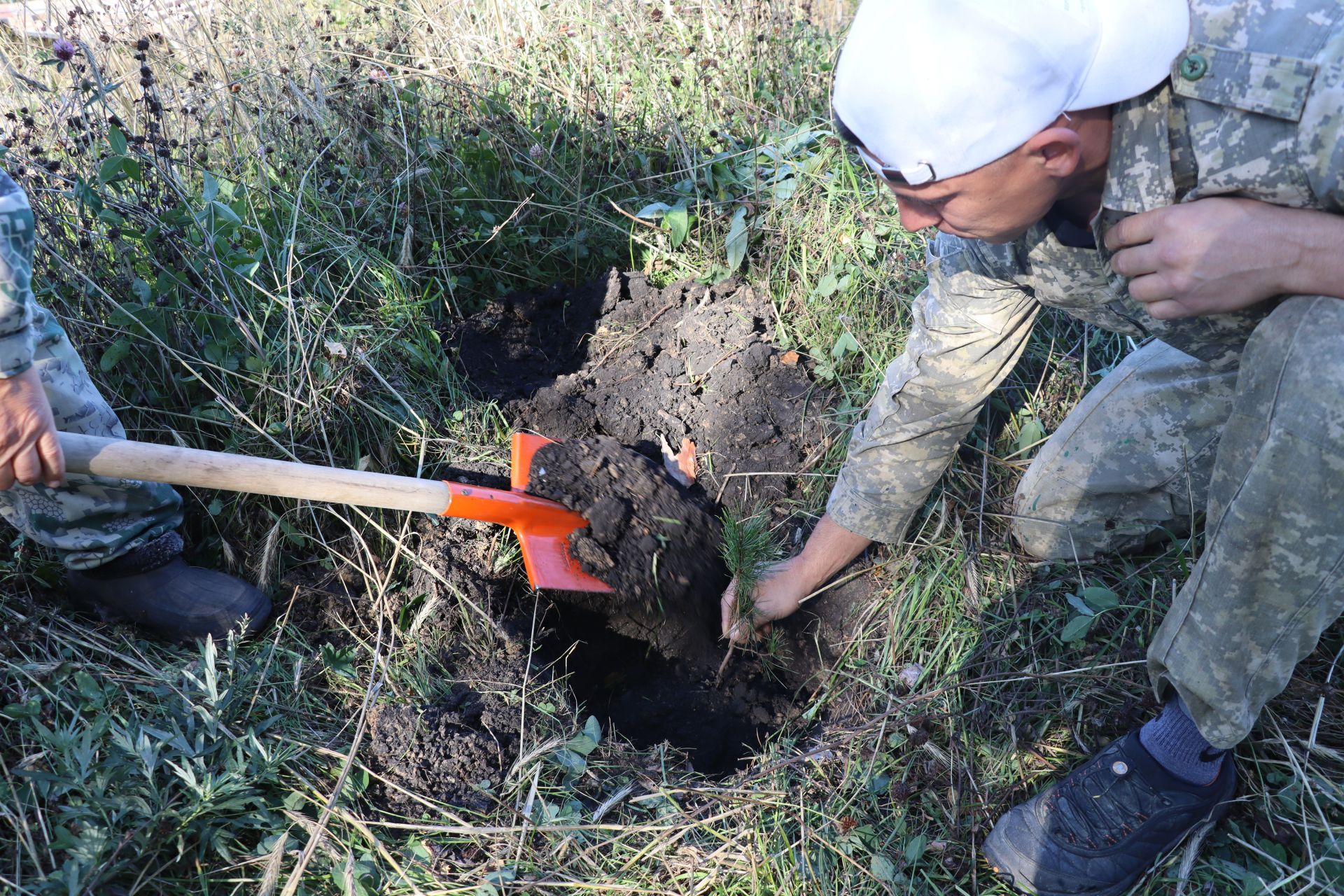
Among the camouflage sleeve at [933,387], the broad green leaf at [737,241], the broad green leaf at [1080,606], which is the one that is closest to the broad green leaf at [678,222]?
the broad green leaf at [737,241]

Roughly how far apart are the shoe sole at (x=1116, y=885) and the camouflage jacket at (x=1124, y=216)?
2.54ft

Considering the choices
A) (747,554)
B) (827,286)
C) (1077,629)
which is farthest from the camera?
(827,286)

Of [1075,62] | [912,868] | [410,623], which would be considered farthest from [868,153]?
[410,623]

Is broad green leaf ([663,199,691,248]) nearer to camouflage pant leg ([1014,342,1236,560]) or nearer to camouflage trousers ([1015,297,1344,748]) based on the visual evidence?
camouflage pant leg ([1014,342,1236,560])

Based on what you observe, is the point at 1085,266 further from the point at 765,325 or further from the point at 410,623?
the point at 410,623

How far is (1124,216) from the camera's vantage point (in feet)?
5.33

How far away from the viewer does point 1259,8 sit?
1443 millimetres

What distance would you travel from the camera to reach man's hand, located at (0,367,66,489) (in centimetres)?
172

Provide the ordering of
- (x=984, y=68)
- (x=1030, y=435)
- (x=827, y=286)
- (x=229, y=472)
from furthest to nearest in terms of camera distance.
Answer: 1. (x=827, y=286)
2. (x=1030, y=435)
3. (x=229, y=472)
4. (x=984, y=68)

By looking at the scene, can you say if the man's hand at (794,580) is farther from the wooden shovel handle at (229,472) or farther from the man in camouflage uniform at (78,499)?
the man in camouflage uniform at (78,499)

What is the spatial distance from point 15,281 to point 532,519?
1.20 meters

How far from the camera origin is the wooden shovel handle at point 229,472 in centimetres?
181

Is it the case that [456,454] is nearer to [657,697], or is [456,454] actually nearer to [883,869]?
[657,697]

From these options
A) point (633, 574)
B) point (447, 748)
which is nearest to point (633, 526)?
point (633, 574)
